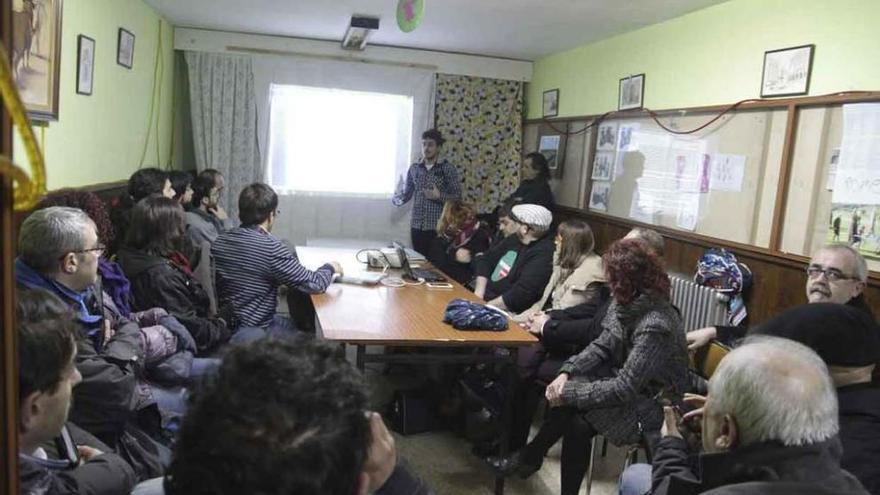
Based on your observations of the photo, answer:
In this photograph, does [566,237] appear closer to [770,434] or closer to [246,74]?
[770,434]

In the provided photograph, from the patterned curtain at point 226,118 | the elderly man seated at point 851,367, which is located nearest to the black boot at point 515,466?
the elderly man seated at point 851,367

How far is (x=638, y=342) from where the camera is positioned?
92.8 inches

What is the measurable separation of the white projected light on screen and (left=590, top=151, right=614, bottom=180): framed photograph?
2084 mm

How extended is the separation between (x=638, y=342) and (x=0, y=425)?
2.12 m

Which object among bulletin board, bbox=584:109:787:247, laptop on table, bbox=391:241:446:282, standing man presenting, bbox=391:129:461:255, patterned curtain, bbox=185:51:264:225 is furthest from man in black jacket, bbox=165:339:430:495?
patterned curtain, bbox=185:51:264:225

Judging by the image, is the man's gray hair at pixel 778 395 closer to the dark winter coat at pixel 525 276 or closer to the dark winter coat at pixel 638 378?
the dark winter coat at pixel 638 378

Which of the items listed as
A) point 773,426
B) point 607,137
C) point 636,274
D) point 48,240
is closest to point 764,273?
point 636,274

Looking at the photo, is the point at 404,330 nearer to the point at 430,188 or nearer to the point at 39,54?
the point at 39,54

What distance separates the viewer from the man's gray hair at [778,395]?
123 cm

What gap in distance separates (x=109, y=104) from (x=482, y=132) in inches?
136

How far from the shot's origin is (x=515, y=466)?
2684 millimetres

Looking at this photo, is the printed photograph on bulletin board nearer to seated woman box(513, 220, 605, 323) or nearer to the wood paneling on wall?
the wood paneling on wall

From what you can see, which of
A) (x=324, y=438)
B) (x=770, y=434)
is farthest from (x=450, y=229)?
(x=324, y=438)

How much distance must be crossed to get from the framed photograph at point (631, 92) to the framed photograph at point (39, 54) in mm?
3474
